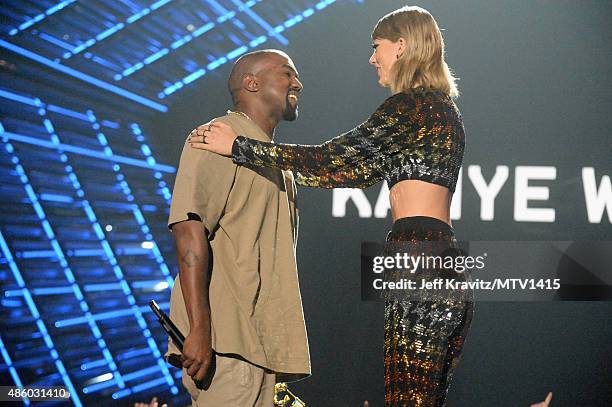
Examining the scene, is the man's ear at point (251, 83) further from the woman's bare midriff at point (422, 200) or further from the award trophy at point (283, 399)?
the award trophy at point (283, 399)

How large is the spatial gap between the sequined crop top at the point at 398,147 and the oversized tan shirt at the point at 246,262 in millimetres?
88

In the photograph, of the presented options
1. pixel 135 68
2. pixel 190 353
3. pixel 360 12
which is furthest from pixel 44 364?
pixel 360 12

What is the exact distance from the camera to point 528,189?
13.1 feet

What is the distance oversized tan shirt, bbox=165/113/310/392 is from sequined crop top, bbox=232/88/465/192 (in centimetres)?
9

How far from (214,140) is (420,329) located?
0.78 meters

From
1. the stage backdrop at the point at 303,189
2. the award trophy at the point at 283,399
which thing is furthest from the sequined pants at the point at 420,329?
the stage backdrop at the point at 303,189

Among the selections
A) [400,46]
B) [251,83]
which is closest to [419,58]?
[400,46]

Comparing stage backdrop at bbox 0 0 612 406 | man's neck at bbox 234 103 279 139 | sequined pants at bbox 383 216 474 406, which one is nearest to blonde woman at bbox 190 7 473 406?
sequined pants at bbox 383 216 474 406

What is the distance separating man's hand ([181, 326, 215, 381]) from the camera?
7.12 feet

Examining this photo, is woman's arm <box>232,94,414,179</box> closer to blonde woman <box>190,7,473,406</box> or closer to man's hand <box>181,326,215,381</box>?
blonde woman <box>190,7,473,406</box>

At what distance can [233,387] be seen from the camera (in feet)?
7.29

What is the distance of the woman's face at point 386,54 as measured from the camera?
93.9 inches

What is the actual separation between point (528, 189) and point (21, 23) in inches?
102

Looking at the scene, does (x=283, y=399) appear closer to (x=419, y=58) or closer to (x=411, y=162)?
(x=411, y=162)
